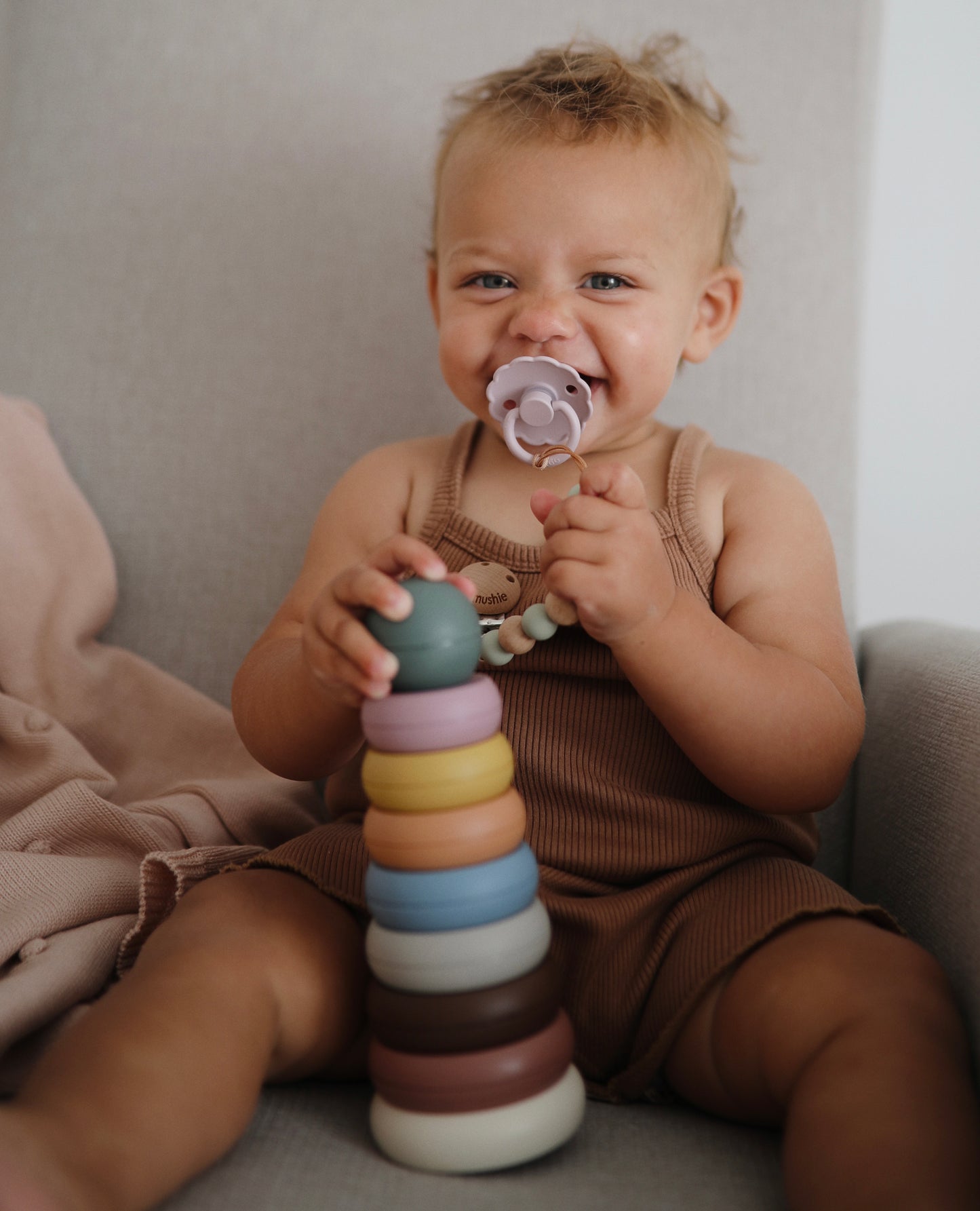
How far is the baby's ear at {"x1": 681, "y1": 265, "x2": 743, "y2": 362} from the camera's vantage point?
1070mm

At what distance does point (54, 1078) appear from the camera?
0.60 m

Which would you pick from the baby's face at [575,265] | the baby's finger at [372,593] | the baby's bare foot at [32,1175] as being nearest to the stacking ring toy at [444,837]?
the baby's finger at [372,593]

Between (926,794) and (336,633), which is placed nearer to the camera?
(336,633)

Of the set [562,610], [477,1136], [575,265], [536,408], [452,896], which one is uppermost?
[575,265]

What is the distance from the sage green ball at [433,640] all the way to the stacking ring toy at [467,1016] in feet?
0.57

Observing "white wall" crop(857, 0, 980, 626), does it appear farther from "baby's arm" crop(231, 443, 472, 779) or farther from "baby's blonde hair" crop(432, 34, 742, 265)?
"baby's arm" crop(231, 443, 472, 779)

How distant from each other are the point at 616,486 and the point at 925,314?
99 centimetres

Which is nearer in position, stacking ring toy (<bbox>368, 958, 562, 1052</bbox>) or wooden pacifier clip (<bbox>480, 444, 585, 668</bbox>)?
stacking ring toy (<bbox>368, 958, 562, 1052</bbox>)

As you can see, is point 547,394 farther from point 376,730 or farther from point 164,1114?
point 164,1114

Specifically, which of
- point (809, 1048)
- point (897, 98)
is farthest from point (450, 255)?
point (897, 98)

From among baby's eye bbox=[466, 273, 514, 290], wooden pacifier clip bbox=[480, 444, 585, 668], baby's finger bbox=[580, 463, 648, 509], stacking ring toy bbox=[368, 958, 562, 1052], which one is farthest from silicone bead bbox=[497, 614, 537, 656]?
baby's eye bbox=[466, 273, 514, 290]

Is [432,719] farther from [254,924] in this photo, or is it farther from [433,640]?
[254,924]

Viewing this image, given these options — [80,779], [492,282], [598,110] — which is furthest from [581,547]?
[80,779]

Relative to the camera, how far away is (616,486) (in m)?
0.77
